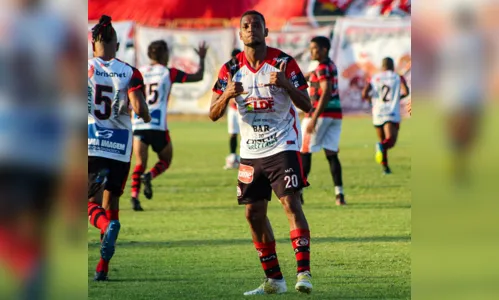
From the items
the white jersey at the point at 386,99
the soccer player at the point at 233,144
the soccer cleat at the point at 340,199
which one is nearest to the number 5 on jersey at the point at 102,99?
the soccer cleat at the point at 340,199

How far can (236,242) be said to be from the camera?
11234 millimetres

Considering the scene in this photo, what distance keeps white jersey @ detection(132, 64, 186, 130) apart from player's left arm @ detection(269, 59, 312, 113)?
7205mm

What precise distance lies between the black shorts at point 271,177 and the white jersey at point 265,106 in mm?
61

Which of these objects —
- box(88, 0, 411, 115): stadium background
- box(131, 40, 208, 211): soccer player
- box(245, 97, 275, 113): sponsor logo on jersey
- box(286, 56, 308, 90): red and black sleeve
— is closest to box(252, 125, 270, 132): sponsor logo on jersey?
box(245, 97, 275, 113): sponsor logo on jersey

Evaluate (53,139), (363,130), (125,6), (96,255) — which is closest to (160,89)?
(96,255)

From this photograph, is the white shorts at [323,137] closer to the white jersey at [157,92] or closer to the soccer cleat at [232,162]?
the white jersey at [157,92]

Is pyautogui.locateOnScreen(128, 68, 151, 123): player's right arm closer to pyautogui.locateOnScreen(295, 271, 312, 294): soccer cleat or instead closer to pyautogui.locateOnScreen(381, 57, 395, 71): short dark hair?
pyautogui.locateOnScreen(295, 271, 312, 294): soccer cleat

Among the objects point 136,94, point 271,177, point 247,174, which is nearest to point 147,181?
point 136,94

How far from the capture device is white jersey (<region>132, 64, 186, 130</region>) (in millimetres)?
14852

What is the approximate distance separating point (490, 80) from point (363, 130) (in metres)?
31.1

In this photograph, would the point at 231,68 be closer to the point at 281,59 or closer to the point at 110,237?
the point at 281,59

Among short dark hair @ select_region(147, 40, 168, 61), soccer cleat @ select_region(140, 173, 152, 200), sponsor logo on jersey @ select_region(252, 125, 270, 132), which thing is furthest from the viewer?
soccer cleat @ select_region(140, 173, 152, 200)

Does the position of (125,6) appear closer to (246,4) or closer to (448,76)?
(246,4)

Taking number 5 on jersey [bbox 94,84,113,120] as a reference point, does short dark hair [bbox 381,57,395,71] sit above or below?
above
